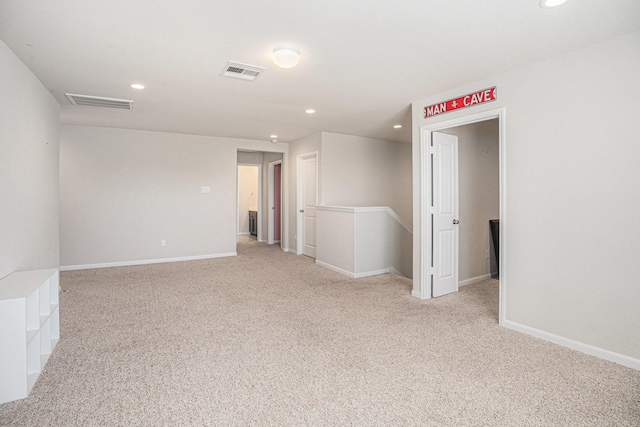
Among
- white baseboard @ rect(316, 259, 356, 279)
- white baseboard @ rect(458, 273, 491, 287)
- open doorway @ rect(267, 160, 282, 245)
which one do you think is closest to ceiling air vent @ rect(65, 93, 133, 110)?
white baseboard @ rect(316, 259, 356, 279)

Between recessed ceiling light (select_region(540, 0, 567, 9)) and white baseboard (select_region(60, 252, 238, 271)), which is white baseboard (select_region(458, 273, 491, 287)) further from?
white baseboard (select_region(60, 252, 238, 271))

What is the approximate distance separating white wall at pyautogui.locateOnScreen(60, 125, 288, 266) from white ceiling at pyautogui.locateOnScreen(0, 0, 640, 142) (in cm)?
178

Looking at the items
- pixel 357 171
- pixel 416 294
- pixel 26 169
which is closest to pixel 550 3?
pixel 416 294

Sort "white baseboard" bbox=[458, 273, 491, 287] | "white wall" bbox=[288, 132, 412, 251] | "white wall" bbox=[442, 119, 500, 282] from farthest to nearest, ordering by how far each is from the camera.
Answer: "white wall" bbox=[288, 132, 412, 251] < "white baseboard" bbox=[458, 273, 491, 287] < "white wall" bbox=[442, 119, 500, 282]

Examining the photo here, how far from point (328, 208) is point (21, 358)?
4.30 meters

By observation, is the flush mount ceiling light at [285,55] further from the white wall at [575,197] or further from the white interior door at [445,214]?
the white interior door at [445,214]

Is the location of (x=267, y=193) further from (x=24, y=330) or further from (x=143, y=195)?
(x=24, y=330)

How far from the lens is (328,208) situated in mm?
5703

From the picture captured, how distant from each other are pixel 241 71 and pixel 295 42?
0.80m

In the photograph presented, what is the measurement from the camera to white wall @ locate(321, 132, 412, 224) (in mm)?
6125

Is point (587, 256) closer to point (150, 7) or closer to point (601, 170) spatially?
point (601, 170)

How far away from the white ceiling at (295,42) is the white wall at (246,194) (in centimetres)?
620

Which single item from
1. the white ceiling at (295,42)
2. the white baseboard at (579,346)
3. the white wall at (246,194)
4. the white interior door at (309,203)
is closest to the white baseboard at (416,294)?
the white baseboard at (579,346)

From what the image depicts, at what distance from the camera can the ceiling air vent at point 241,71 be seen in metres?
2.97
